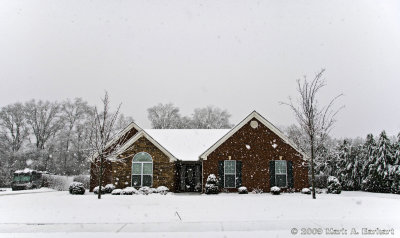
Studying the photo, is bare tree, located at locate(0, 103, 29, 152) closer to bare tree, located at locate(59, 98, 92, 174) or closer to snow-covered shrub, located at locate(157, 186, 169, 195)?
bare tree, located at locate(59, 98, 92, 174)

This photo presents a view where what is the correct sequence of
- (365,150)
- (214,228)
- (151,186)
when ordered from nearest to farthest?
1. (214,228)
2. (151,186)
3. (365,150)

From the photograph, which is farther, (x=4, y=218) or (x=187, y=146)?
(x=187, y=146)

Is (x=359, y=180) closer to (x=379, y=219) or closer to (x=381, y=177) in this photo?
(x=381, y=177)

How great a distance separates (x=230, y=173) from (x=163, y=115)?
95.8 feet

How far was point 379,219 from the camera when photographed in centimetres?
1095

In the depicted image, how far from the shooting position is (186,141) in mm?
27297

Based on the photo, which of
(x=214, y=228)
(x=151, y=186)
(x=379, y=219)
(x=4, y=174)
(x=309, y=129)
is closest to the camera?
(x=214, y=228)

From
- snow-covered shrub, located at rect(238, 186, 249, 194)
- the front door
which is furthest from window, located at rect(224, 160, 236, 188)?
the front door

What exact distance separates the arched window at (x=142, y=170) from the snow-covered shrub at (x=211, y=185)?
14.3 feet

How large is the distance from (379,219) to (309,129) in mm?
8173

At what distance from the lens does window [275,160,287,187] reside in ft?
75.9

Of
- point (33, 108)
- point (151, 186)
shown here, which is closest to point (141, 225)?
point (151, 186)

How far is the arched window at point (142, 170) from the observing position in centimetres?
2347

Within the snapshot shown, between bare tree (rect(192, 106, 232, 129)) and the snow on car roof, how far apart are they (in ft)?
70.8
